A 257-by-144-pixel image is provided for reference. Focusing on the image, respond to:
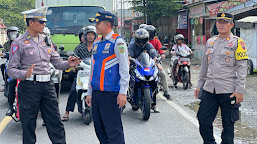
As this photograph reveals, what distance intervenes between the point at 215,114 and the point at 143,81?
2.62 metres

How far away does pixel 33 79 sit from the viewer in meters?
4.72

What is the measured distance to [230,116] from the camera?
15.4ft

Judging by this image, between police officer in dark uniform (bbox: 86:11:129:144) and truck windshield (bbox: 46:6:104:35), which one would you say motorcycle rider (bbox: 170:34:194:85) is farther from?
police officer in dark uniform (bbox: 86:11:129:144)

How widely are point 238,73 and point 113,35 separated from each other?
5.08 feet

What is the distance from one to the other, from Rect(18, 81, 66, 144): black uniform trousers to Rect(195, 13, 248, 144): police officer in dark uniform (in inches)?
71.6

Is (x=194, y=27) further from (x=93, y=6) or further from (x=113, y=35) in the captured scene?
(x=113, y=35)

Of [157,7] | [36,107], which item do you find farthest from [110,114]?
[157,7]

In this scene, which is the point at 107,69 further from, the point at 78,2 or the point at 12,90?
the point at 78,2

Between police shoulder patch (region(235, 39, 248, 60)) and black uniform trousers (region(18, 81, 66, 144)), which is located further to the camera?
black uniform trousers (region(18, 81, 66, 144))

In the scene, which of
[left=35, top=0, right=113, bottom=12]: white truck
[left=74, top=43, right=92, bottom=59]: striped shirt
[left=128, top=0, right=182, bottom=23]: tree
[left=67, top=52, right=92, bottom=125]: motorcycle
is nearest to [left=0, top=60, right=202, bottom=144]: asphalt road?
[left=67, top=52, right=92, bottom=125]: motorcycle

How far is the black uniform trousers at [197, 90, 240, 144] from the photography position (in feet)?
15.4

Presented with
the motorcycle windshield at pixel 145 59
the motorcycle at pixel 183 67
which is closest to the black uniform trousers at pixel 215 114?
the motorcycle windshield at pixel 145 59

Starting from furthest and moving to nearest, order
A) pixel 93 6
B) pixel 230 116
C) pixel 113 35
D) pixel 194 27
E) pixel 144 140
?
pixel 194 27
pixel 93 6
pixel 144 140
pixel 230 116
pixel 113 35

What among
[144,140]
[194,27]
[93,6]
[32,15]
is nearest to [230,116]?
[144,140]
